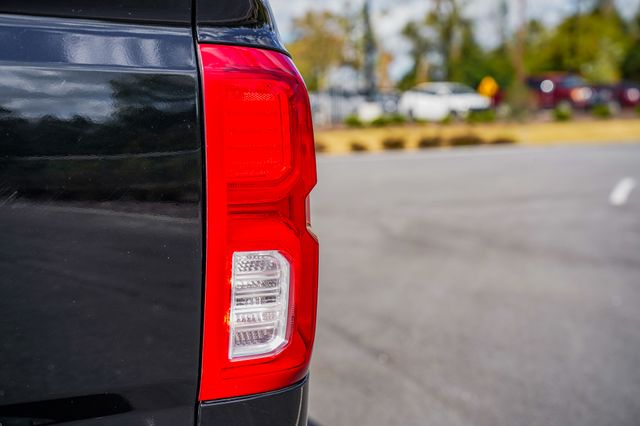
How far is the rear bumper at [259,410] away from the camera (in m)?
1.37

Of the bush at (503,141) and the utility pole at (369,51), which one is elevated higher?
the utility pole at (369,51)

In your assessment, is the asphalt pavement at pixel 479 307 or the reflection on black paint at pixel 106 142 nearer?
the reflection on black paint at pixel 106 142

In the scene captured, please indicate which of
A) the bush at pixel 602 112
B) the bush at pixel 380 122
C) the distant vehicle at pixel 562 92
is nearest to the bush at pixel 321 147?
the bush at pixel 380 122

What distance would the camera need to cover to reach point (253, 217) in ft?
4.51

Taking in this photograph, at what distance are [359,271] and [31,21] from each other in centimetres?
523

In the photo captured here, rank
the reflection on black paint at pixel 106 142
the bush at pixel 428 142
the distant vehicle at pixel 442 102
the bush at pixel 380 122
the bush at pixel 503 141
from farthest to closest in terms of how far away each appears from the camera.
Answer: the distant vehicle at pixel 442 102, the bush at pixel 380 122, the bush at pixel 503 141, the bush at pixel 428 142, the reflection on black paint at pixel 106 142

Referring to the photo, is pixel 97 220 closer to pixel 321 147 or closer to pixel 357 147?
pixel 357 147

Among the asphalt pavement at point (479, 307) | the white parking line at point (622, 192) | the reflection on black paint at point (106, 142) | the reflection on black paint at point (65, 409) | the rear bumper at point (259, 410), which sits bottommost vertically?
the white parking line at point (622, 192)

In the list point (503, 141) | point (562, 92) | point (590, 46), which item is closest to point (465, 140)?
point (503, 141)

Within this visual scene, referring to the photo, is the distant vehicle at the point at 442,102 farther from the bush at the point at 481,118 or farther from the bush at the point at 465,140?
the bush at the point at 465,140

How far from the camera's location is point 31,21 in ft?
4.21

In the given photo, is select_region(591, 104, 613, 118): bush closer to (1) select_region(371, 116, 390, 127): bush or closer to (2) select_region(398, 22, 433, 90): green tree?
(1) select_region(371, 116, 390, 127): bush

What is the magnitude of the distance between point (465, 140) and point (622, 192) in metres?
10.8

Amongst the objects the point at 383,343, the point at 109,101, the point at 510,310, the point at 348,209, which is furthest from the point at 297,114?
the point at 348,209
